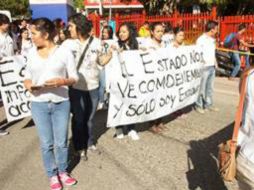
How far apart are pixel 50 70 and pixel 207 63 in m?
4.20

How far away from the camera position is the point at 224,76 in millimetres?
13180

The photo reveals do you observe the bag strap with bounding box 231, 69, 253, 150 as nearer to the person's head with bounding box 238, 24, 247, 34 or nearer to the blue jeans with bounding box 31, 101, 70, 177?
the blue jeans with bounding box 31, 101, 70, 177

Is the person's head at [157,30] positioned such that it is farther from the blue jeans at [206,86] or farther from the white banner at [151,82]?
the blue jeans at [206,86]

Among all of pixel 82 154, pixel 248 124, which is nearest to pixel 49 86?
pixel 82 154

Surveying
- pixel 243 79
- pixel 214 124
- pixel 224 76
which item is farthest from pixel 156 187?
pixel 224 76

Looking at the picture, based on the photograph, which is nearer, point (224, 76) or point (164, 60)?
point (164, 60)

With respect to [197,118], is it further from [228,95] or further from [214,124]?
[228,95]

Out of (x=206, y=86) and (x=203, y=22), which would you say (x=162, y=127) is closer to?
(x=206, y=86)

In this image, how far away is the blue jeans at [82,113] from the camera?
542 cm

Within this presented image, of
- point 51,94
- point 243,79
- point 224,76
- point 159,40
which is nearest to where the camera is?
point 243,79

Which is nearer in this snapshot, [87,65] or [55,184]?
[55,184]

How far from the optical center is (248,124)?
2711mm

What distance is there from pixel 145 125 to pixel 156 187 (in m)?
2.61

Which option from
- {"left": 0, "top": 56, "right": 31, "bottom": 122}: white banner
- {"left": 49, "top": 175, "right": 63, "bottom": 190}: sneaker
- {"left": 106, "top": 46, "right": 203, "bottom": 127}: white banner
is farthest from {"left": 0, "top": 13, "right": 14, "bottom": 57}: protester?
{"left": 49, "top": 175, "right": 63, "bottom": 190}: sneaker
